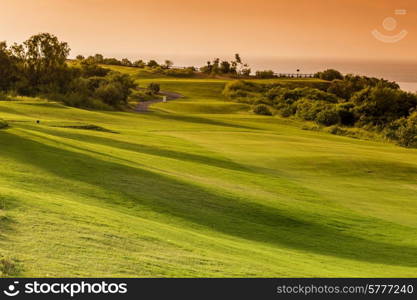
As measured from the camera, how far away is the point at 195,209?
19.9 m

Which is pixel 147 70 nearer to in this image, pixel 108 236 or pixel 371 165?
pixel 371 165

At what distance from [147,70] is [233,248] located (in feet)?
471

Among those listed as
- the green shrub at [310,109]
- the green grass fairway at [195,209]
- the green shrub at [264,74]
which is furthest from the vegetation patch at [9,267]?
the green shrub at [264,74]

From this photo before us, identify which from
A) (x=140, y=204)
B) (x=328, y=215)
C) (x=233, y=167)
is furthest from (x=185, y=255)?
(x=233, y=167)

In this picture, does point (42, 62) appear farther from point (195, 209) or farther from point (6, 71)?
point (195, 209)

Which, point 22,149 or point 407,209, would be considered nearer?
point 22,149

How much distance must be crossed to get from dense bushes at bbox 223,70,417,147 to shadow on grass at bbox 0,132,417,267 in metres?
57.3

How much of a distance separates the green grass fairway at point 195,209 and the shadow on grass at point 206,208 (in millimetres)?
70

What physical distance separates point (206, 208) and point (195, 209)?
65 cm

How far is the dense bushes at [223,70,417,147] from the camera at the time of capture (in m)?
89.3

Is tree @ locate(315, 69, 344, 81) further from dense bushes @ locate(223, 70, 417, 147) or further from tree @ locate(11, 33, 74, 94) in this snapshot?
tree @ locate(11, 33, 74, 94)

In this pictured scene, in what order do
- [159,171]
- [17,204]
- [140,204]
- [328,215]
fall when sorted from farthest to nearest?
[159,171] < [328,215] < [140,204] < [17,204]

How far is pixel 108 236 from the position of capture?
13.0m

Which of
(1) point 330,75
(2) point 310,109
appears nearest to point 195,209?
(2) point 310,109
